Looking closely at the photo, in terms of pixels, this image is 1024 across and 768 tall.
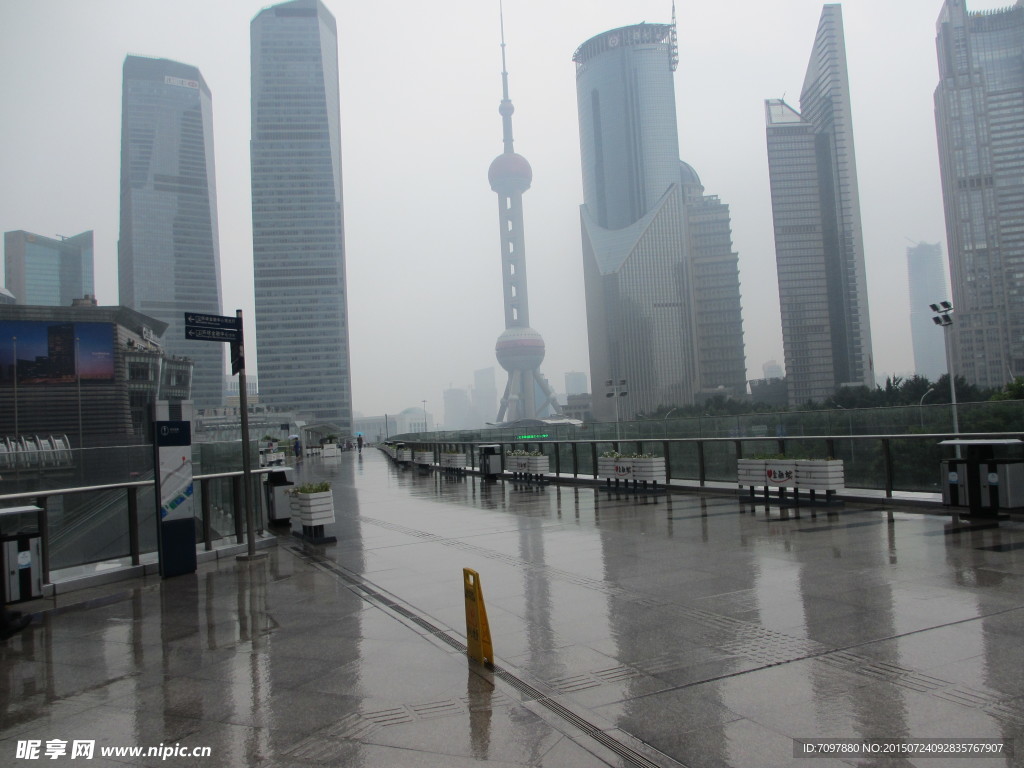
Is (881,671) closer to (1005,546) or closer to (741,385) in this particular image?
(1005,546)

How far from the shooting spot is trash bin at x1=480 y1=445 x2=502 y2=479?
26.3m

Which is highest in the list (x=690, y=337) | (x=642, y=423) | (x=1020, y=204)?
(x=1020, y=204)

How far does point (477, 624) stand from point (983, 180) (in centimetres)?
18718

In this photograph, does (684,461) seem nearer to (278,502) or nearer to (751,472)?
(751,472)

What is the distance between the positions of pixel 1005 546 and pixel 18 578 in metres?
11.2

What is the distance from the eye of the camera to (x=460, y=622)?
723 cm

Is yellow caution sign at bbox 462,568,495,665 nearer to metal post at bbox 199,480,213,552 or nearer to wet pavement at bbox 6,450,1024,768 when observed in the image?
wet pavement at bbox 6,450,1024,768

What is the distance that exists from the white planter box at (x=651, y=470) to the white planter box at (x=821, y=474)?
4.33 meters

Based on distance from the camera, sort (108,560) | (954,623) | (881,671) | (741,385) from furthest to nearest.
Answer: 1. (741,385)
2. (108,560)
3. (954,623)
4. (881,671)

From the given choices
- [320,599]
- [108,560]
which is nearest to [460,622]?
[320,599]

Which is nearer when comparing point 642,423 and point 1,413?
point 642,423

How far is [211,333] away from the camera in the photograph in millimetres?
11484

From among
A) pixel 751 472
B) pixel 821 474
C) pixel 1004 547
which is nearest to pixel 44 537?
pixel 1004 547

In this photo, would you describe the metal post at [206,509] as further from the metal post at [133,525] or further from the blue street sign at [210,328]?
the blue street sign at [210,328]
